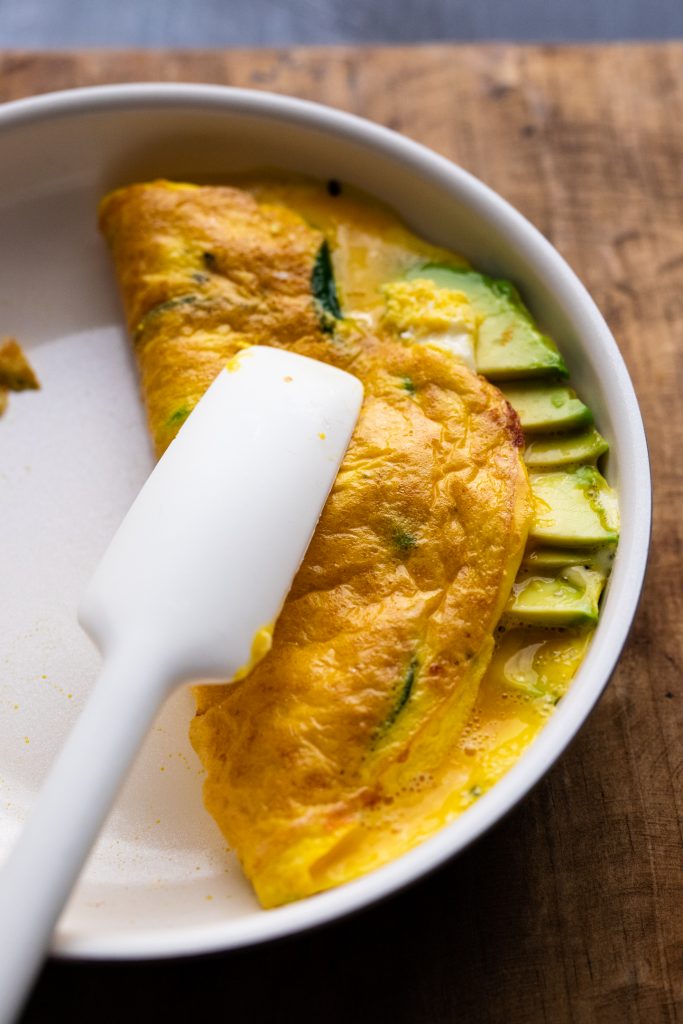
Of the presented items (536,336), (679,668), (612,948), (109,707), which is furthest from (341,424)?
(612,948)

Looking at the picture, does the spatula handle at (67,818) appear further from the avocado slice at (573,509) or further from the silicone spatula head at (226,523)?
the avocado slice at (573,509)

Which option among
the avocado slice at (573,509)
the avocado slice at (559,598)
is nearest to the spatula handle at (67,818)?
the avocado slice at (559,598)

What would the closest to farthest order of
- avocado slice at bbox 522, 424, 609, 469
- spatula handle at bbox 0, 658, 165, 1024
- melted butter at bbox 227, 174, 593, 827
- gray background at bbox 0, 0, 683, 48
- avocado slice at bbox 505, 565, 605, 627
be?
spatula handle at bbox 0, 658, 165, 1024 < melted butter at bbox 227, 174, 593, 827 < avocado slice at bbox 505, 565, 605, 627 < avocado slice at bbox 522, 424, 609, 469 < gray background at bbox 0, 0, 683, 48

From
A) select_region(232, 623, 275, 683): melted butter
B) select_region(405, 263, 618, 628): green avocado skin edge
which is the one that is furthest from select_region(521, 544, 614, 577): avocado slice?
select_region(232, 623, 275, 683): melted butter

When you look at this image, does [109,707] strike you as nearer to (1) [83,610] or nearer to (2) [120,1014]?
(1) [83,610]

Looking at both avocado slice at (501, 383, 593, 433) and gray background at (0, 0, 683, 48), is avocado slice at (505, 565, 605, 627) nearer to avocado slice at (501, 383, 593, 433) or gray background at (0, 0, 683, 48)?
avocado slice at (501, 383, 593, 433)

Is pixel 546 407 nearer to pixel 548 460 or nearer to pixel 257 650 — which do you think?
pixel 548 460

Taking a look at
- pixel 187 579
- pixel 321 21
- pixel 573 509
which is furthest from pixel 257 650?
pixel 321 21
